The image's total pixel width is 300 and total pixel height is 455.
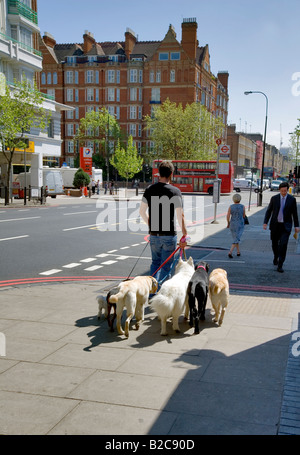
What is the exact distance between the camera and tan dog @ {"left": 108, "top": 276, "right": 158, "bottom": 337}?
17.1 ft

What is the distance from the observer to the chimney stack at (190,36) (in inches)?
2921

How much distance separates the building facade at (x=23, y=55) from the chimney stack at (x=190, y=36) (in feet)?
133

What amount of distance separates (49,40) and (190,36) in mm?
27132

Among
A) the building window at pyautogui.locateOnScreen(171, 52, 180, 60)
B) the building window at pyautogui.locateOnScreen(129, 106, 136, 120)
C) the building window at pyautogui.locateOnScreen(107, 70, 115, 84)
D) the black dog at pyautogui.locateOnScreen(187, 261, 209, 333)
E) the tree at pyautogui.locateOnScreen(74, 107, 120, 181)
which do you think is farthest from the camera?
the building window at pyautogui.locateOnScreen(129, 106, 136, 120)

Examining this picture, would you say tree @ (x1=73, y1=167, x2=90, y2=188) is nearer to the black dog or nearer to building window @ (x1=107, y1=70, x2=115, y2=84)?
building window @ (x1=107, y1=70, x2=115, y2=84)

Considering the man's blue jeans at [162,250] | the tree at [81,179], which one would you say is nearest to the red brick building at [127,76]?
the tree at [81,179]

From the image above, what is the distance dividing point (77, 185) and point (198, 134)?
76.5 ft

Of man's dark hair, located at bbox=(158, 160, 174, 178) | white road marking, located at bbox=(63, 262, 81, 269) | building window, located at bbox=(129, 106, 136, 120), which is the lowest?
white road marking, located at bbox=(63, 262, 81, 269)

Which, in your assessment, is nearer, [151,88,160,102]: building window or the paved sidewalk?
the paved sidewalk

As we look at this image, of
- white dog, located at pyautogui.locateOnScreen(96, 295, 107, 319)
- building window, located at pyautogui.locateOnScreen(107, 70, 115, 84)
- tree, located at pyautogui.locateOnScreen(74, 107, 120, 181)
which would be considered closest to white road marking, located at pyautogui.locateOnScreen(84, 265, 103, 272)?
white dog, located at pyautogui.locateOnScreen(96, 295, 107, 319)

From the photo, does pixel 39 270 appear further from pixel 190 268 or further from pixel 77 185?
pixel 77 185

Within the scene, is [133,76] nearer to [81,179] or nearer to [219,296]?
[81,179]

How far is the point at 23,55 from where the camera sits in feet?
118

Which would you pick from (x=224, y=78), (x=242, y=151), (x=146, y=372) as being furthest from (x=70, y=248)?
(x=242, y=151)
